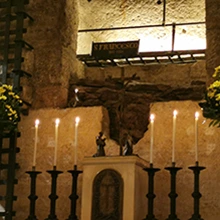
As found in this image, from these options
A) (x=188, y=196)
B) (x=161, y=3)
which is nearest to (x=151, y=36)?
(x=161, y=3)

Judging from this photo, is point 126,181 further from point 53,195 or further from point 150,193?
point 53,195

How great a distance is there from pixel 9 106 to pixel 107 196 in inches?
36.3

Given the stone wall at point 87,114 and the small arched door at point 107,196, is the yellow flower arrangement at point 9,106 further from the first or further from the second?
the small arched door at point 107,196

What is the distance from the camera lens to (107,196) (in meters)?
3.66

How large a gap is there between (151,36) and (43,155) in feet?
5.29

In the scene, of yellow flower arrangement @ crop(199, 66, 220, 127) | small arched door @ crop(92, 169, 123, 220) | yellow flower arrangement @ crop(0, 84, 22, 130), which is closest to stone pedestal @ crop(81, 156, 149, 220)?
small arched door @ crop(92, 169, 123, 220)

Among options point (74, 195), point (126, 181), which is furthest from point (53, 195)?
point (126, 181)

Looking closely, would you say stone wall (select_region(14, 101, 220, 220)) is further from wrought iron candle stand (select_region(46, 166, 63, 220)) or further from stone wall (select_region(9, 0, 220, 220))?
wrought iron candle stand (select_region(46, 166, 63, 220))

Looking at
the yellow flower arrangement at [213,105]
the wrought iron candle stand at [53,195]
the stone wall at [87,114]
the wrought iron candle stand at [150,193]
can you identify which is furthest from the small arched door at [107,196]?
the yellow flower arrangement at [213,105]

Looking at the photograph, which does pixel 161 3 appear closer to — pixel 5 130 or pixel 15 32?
pixel 15 32

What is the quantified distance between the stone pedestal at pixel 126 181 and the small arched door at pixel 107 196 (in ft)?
0.07

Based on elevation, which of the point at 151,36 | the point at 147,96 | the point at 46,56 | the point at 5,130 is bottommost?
the point at 5,130

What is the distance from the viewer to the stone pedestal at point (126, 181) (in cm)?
360

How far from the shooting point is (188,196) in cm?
393
